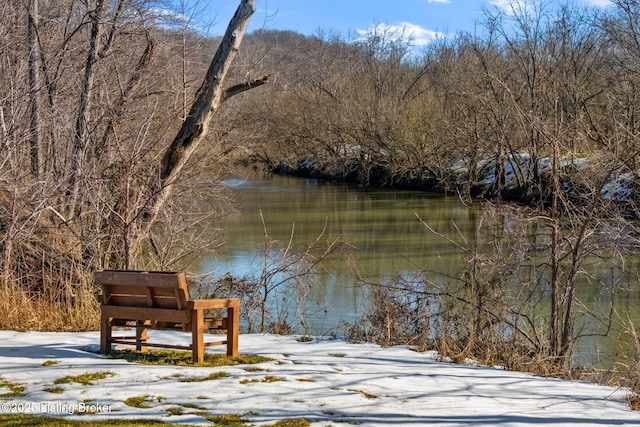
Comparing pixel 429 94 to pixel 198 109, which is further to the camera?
pixel 429 94

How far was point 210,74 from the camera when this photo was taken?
12953 millimetres

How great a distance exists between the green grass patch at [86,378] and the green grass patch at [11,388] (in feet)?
0.88

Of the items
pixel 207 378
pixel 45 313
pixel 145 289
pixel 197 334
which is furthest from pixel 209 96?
pixel 207 378

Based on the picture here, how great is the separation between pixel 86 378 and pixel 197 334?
1.08m

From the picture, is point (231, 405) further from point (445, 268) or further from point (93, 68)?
point (445, 268)

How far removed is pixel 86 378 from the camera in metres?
6.22

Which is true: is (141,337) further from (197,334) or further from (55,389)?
(55,389)

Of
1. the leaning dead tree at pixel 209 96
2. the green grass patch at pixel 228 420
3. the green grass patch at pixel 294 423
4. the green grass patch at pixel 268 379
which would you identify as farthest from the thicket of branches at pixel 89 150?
the green grass patch at pixel 294 423

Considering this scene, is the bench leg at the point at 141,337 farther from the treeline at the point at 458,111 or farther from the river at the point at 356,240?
the treeline at the point at 458,111

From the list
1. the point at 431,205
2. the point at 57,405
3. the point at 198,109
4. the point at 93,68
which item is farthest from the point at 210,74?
the point at 431,205

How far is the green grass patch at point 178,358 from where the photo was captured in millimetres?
7020

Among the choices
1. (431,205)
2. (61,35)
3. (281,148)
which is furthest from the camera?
(281,148)

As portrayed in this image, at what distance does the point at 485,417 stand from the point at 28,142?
1007cm

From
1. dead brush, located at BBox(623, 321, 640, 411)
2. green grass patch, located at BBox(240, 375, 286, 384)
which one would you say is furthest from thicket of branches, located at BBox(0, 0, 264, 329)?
dead brush, located at BBox(623, 321, 640, 411)
